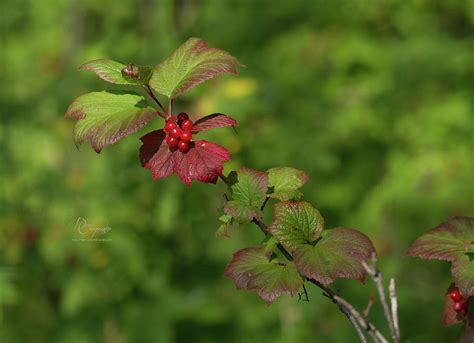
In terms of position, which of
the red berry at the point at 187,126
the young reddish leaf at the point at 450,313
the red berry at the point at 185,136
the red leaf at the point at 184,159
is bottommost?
the young reddish leaf at the point at 450,313

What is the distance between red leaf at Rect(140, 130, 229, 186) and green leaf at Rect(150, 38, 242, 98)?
0.05 metres

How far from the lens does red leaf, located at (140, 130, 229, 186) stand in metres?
0.71

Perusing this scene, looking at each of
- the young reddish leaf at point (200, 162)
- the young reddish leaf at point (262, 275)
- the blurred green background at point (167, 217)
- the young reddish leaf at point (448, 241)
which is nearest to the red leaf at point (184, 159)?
the young reddish leaf at point (200, 162)

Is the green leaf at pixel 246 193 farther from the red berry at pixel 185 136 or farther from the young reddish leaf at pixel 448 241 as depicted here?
the young reddish leaf at pixel 448 241

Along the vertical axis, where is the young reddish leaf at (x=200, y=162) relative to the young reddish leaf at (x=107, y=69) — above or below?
below

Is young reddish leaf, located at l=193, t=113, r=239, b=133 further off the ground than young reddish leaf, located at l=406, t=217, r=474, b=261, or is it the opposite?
young reddish leaf, located at l=193, t=113, r=239, b=133

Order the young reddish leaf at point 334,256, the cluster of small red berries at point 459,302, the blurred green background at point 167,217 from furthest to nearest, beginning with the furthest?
1. the blurred green background at point 167,217
2. the cluster of small red berries at point 459,302
3. the young reddish leaf at point 334,256

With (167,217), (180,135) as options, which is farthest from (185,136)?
(167,217)

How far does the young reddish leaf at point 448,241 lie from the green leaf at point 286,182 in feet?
0.47

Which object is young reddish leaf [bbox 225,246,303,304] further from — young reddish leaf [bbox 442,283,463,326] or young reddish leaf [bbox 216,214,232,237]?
young reddish leaf [bbox 442,283,463,326]

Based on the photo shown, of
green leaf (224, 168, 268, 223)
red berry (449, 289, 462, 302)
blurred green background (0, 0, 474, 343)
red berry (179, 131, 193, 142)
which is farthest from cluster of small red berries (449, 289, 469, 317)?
blurred green background (0, 0, 474, 343)

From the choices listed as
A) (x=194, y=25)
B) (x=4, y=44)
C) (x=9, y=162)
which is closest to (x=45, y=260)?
(x=9, y=162)

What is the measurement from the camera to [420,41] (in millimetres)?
4355

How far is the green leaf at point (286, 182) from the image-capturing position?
2.54ft
